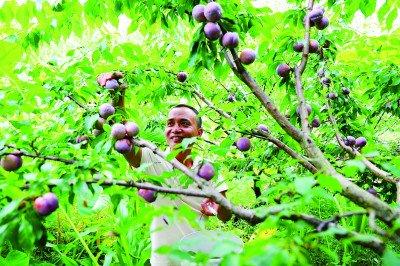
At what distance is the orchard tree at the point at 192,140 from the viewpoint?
2.81 feet

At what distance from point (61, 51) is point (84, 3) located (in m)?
4.71

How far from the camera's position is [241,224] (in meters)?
4.99

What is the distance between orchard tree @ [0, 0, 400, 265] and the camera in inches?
33.7

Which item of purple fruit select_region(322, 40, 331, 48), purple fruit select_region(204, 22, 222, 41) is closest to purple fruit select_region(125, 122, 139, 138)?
purple fruit select_region(204, 22, 222, 41)

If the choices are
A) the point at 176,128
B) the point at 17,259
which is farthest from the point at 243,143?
the point at 17,259

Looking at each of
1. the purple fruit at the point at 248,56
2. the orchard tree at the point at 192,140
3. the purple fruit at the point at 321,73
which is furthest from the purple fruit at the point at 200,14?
the purple fruit at the point at 321,73

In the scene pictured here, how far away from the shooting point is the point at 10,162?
1.08 meters

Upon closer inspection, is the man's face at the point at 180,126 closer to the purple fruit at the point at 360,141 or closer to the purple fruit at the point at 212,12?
the purple fruit at the point at 212,12

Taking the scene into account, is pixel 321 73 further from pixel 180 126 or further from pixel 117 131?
pixel 117 131

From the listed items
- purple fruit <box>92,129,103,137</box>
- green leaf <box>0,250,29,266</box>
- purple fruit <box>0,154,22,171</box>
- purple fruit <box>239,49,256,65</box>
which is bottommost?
green leaf <box>0,250,29,266</box>

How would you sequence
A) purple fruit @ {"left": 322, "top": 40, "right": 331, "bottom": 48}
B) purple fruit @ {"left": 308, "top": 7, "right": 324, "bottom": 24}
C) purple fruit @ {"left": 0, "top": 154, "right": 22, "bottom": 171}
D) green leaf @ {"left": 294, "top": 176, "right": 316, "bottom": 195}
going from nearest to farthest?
1. green leaf @ {"left": 294, "top": 176, "right": 316, "bottom": 195}
2. purple fruit @ {"left": 0, "top": 154, "right": 22, "bottom": 171}
3. purple fruit @ {"left": 308, "top": 7, "right": 324, "bottom": 24}
4. purple fruit @ {"left": 322, "top": 40, "right": 331, "bottom": 48}

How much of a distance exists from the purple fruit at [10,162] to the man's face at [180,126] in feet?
3.59

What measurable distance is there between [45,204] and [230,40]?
842 mm

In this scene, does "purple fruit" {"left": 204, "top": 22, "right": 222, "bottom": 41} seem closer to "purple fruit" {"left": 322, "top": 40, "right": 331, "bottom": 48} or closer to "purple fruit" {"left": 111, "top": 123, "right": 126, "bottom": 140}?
"purple fruit" {"left": 111, "top": 123, "right": 126, "bottom": 140}
